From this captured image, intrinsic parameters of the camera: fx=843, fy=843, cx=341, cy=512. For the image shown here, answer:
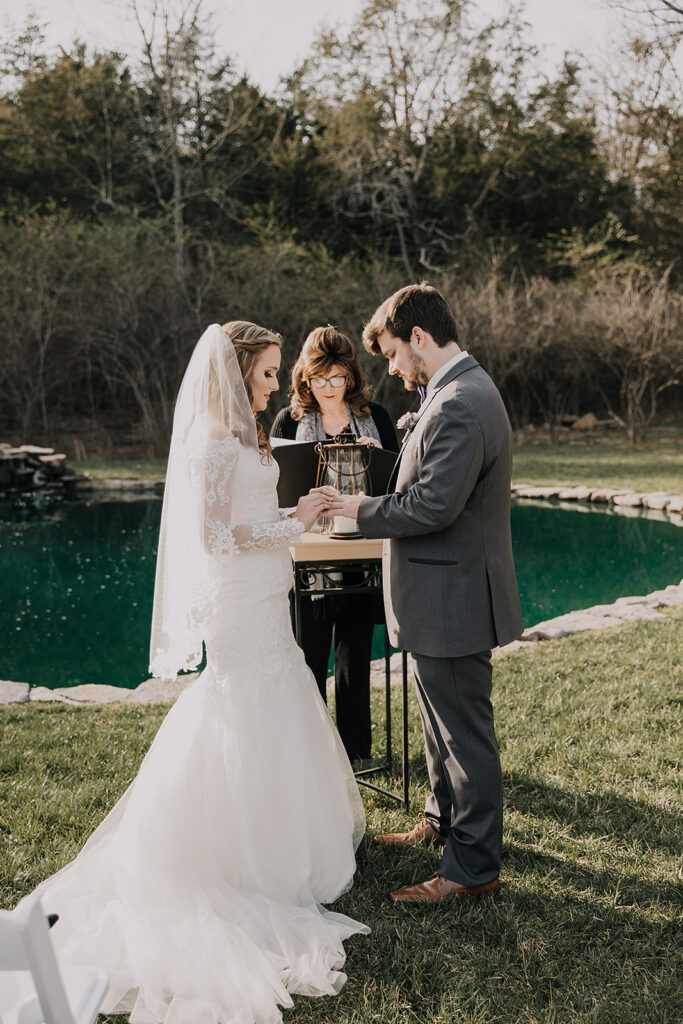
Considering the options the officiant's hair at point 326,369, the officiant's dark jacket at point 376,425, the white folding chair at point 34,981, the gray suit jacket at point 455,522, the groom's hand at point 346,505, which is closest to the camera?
the white folding chair at point 34,981

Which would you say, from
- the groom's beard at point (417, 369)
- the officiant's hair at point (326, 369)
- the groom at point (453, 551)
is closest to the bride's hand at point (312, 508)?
→ the groom at point (453, 551)

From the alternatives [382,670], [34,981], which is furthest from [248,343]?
[382,670]

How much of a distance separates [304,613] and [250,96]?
2725cm

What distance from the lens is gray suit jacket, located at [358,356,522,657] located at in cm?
278

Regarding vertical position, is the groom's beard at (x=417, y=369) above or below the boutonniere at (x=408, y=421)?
above

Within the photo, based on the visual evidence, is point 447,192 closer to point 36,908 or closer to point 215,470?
point 215,470

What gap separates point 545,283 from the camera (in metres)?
23.9

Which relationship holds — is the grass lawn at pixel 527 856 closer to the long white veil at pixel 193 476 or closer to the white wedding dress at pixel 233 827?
the white wedding dress at pixel 233 827

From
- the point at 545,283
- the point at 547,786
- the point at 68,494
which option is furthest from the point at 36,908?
the point at 545,283

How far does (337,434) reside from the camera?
4.05 metres

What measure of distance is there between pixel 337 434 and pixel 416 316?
122cm

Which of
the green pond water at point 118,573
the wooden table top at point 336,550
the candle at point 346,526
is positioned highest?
the candle at point 346,526

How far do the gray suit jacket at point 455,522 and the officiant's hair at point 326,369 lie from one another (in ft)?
5.58

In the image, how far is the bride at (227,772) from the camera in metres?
2.64
